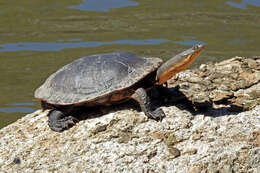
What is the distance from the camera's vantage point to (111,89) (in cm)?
503

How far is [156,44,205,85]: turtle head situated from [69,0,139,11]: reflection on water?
793 cm

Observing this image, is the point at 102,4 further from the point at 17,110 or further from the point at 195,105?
the point at 195,105

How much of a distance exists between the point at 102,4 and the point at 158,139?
8.78 meters

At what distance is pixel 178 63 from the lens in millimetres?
5004

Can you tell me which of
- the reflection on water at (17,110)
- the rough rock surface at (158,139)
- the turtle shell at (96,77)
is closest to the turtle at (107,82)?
the turtle shell at (96,77)

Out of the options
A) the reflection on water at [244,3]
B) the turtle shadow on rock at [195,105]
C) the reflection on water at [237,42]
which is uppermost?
the turtle shadow on rock at [195,105]

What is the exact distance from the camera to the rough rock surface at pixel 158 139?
4660 mm

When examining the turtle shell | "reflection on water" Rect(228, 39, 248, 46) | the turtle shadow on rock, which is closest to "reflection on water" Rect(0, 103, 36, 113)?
the turtle shell

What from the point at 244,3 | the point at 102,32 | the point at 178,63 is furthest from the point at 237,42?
the point at 178,63

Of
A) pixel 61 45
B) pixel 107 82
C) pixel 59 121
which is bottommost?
pixel 61 45

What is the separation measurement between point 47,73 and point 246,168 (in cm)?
605

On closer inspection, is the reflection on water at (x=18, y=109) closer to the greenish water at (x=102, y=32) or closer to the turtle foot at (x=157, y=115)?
the greenish water at (x=102, y=32)

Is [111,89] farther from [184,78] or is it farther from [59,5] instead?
[59,5]

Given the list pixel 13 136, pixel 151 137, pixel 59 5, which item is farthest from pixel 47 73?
pixel 151 137
